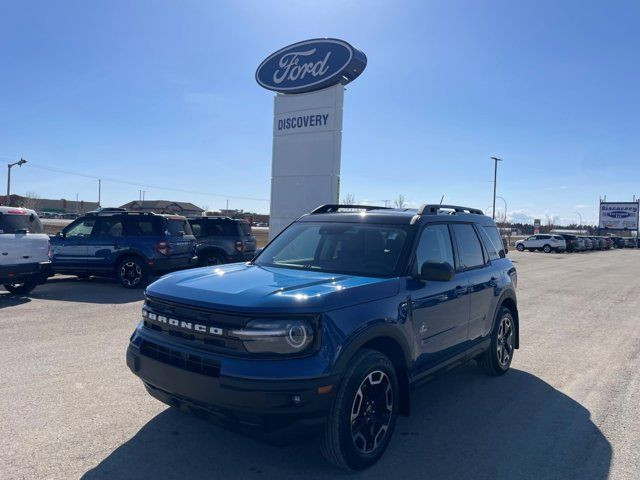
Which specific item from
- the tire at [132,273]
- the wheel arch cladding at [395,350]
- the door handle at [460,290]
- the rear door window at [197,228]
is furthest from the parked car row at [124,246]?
the wheel arch cladding at [395,350]

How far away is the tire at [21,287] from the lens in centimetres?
1025

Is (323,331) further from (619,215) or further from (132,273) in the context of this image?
(619,215)

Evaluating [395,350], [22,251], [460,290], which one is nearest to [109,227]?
[22,251]

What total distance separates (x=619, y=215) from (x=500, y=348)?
100194mm

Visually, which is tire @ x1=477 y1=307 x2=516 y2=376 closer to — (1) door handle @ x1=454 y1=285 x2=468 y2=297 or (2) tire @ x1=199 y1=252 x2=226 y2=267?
(1) door handle @ x1=454 y1=285 x2=468 y2=297

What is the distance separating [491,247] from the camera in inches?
231

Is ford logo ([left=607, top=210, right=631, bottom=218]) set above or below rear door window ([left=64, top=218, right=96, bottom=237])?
above

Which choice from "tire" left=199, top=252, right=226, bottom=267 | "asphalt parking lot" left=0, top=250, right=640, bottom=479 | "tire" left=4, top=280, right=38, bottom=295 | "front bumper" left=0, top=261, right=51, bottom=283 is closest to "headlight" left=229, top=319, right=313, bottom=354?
"asphalt parking lot" left=0, top=250, right=640, bottom=479

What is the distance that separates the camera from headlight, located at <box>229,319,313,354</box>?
3.10 m

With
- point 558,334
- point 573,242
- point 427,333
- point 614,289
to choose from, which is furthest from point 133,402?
point 573,242

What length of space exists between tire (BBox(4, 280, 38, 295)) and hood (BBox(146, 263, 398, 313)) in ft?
25.5

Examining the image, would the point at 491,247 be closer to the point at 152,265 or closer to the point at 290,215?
the point at 152,265

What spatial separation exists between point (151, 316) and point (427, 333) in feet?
7.32

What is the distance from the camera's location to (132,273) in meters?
11.7
